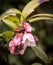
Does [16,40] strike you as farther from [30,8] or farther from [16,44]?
[30,8]

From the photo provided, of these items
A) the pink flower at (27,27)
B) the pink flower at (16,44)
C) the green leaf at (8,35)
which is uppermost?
the pink flower at (27,27)

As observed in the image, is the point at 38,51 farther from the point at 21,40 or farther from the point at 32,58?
the point at 32,58

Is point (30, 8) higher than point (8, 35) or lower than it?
higher

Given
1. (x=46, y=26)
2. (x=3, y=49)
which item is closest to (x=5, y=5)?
(x=46, y=26)

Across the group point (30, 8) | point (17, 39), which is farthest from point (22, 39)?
point (30, 8)

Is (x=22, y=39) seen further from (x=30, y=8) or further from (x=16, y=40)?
(x=30, y=8)

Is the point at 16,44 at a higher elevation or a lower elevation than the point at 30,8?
lower

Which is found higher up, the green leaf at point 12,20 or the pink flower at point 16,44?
the green leaf at point 12,20

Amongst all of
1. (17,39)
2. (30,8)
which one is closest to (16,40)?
→ (17,39)
